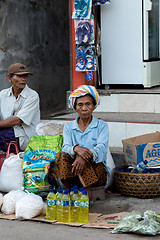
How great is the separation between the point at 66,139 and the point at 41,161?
0.38 meters

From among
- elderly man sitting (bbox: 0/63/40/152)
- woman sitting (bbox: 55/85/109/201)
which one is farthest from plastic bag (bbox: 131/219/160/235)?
elderly man sitting (bbox: 0/63/40/152)

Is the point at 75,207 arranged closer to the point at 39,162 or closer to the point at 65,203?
the point at 65,203

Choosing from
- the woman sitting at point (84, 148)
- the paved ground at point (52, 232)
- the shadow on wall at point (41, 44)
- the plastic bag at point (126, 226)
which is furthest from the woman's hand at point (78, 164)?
the shadow on wall at point (41, 44)

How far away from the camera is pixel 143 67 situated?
25.6 ft

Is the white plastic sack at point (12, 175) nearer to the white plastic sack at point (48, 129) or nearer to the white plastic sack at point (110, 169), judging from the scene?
the white plastic sack at point (48, 129)

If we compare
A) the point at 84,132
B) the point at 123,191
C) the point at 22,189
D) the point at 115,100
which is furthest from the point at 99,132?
the point at 115,100

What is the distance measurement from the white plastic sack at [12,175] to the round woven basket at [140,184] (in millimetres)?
1063

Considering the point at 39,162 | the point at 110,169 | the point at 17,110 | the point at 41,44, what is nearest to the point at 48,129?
the point at 17,110

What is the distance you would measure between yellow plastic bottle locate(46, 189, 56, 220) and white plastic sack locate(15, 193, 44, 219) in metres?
0.14

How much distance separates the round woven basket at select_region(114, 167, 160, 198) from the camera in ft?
16.0

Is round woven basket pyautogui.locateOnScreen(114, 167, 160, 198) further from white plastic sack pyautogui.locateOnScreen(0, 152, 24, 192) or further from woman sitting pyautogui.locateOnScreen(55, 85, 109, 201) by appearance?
white plastic sack pyautogui.locateOnScreen(0, 152, 24, 192)

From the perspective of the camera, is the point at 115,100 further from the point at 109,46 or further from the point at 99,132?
the point at 99,132

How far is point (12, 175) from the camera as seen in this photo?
5184mm

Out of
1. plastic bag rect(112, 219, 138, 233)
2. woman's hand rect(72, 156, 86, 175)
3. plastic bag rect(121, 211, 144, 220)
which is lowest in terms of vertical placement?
plastic bag rect(112, 219, 138, 233)
